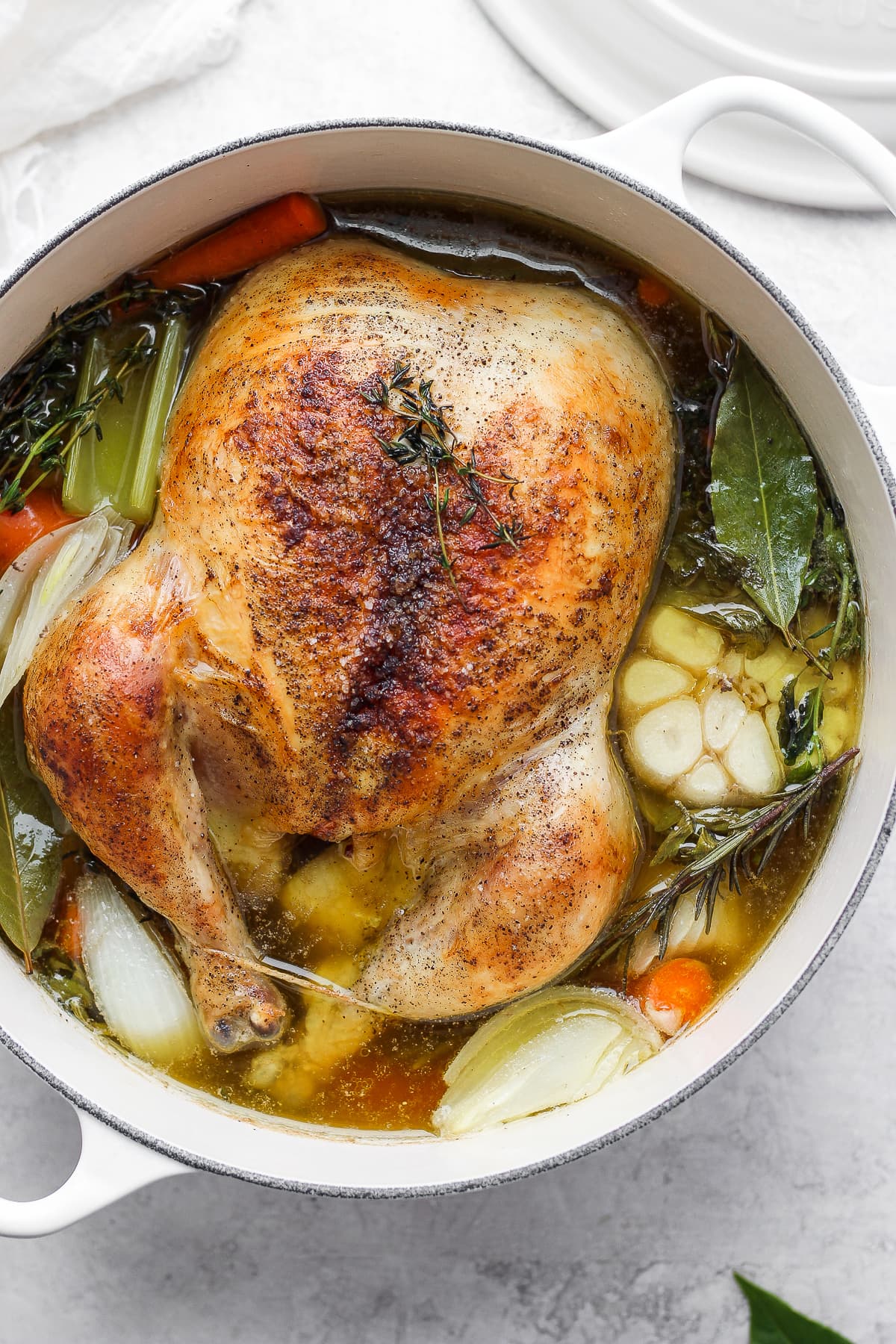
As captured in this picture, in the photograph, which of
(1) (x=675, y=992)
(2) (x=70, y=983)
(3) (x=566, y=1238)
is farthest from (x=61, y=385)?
(3) (x=566, y=1238)

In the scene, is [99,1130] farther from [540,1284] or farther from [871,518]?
[871,518]

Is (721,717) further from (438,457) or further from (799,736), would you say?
(438,457)

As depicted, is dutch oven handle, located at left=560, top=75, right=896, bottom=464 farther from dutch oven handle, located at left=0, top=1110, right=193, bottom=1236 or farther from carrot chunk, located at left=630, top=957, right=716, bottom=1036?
dutch oven handle, located at left=0, top=1110, right=193, bottom=1236

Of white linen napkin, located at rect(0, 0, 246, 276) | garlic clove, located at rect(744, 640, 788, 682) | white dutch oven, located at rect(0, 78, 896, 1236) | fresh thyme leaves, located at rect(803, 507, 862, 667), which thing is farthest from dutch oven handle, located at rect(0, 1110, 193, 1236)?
white linen napkin, located at rect(0, 0, 246, 276)

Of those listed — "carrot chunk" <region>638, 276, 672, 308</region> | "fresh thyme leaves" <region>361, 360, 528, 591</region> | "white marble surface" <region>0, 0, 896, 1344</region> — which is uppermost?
"carrot chunk" <region>638, 276, 672, 308</region>

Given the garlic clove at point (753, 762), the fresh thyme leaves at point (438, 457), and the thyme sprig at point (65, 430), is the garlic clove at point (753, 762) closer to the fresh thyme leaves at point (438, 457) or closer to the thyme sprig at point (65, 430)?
the fresh thyme leaves at point (438, 457)

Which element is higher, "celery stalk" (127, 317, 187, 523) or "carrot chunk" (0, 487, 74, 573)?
"celery stalk" (127, 317, 187, 523)

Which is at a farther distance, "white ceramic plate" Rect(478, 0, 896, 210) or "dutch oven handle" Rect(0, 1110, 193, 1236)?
"white ceramic plate" Rect(478, 0, 896, 210)

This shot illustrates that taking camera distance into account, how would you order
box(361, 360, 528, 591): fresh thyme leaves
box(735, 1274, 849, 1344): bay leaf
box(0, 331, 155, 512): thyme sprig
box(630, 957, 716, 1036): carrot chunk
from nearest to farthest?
box(361, 360, 528, 591): fresh thyme leaves
box(0, 331, 155, 512): thyme sprig
box(630, 957, 716, 1036): carrot chunk
box(735, 1274, 849, 1344): bay leaf
